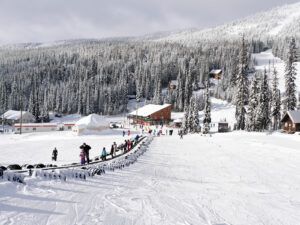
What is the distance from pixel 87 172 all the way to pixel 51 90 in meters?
116

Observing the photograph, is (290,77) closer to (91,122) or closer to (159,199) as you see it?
(91,122)

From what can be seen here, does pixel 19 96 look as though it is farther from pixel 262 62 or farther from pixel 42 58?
pixel 262 62

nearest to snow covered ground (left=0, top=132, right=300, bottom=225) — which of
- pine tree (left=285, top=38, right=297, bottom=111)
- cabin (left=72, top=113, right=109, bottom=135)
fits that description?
pine tree (left=285, top=38, right=297, bottom=111)

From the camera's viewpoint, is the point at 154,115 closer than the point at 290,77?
No

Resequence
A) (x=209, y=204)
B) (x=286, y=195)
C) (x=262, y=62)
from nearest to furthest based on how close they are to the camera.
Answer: (x=209, y=204) < (x=286, y=195) < (x=262, y=62)

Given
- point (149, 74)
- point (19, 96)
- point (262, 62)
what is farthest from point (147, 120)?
point (262, 62)

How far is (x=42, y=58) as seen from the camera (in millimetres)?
180750

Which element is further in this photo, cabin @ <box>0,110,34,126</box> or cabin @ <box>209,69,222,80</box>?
cabin @ <box>209,69,222,80</box>

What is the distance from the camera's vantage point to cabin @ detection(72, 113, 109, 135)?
54.7 meters

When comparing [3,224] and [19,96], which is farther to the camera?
[19,96]

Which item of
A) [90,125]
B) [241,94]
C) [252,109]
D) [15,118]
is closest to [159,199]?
[252,109]

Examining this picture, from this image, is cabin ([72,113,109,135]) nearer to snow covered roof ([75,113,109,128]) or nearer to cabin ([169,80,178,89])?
snow covered roof ([75,113,109,128])

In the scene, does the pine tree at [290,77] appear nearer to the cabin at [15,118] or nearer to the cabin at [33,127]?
the cabin at [33,127]

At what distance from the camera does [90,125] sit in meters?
56.5
